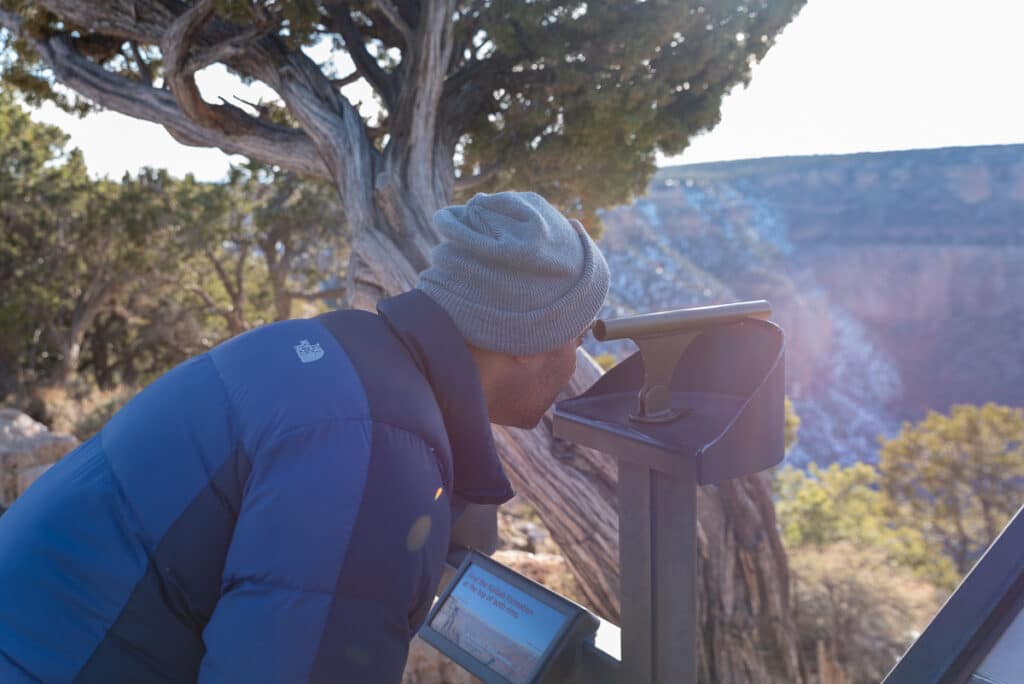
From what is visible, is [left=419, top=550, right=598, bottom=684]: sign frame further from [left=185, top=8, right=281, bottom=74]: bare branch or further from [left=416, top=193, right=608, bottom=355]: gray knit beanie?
[left=185, top=8, right=281, bottom=74]: bare branch

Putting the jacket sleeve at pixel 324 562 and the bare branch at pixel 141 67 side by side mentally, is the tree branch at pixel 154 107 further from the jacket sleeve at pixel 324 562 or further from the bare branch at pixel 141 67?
the jacket sleeve at pixel 324 562

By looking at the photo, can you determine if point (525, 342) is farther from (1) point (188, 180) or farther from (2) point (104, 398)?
(1) point (188, 180)

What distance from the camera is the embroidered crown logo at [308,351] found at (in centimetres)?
109

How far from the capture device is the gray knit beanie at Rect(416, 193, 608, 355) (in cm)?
129

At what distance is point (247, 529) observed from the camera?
3.09 feet

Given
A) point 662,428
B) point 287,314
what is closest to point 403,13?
point 662,428

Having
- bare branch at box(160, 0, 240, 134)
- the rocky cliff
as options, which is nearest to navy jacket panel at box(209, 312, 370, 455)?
bare branch at box(160, 0, 240, 134)

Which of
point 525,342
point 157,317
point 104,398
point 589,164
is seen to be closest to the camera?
point 525,342

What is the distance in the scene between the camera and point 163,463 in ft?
3.44

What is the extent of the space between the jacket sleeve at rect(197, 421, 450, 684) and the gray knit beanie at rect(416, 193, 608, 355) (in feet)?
1.14

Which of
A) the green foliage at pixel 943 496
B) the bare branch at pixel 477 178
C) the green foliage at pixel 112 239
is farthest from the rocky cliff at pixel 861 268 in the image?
the bare branch at pixel 477 178

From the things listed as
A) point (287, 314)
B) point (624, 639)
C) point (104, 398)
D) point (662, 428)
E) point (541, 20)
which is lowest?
point (104, 398)

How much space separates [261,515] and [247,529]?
24 mm

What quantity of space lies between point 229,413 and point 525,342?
1.56 ft
